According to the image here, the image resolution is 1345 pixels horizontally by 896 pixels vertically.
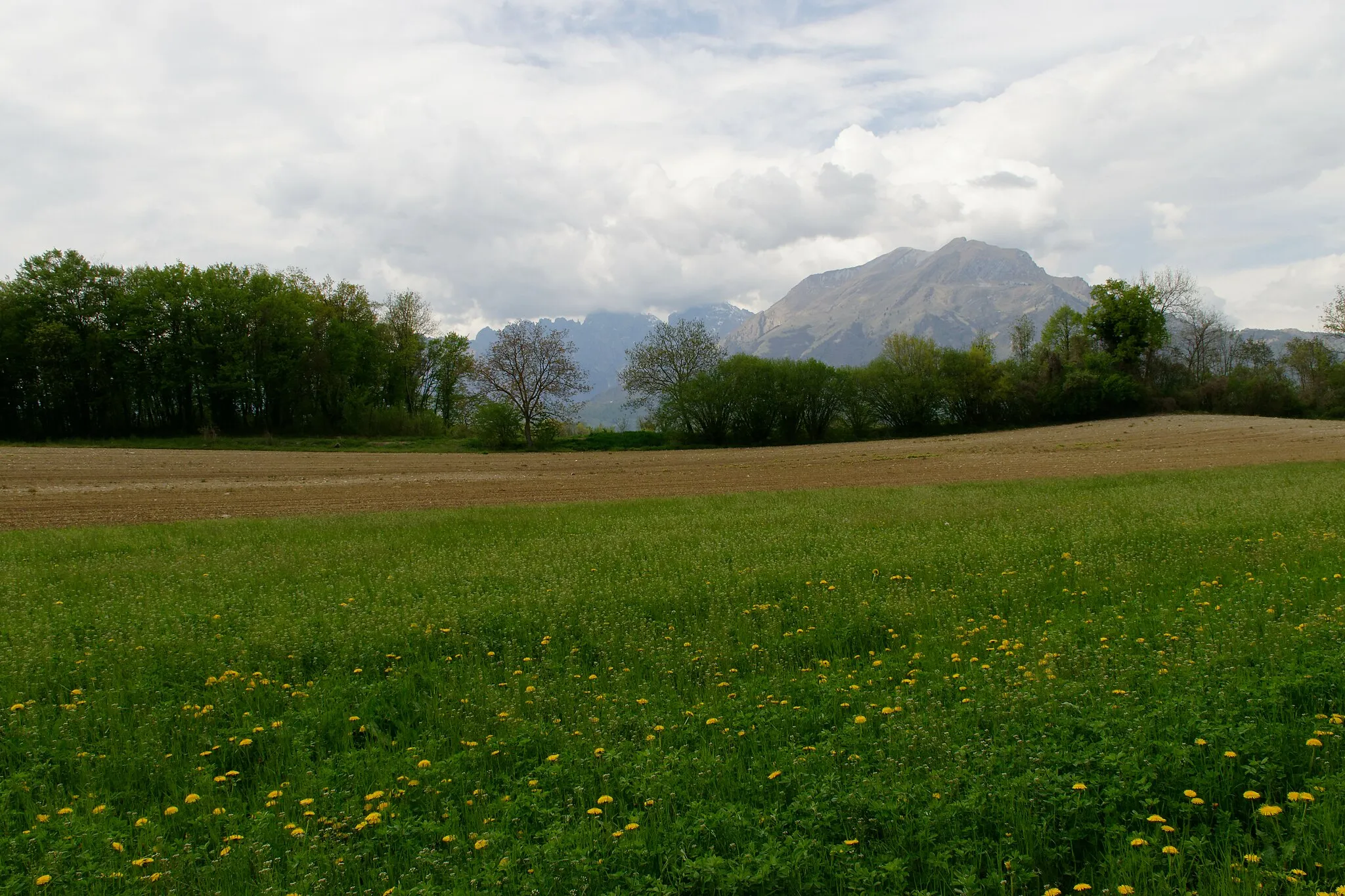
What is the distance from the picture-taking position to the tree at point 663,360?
87.4 metres

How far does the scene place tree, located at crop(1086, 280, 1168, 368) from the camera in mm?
79062

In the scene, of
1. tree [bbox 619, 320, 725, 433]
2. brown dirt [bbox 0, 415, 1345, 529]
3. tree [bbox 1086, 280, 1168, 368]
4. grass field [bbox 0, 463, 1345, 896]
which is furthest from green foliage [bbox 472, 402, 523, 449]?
tree [bbox 1086, 280, 1168, 368]

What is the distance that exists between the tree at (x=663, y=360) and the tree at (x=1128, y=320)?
4056 centimetres

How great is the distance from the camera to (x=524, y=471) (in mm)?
40250

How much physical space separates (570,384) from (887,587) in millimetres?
58544

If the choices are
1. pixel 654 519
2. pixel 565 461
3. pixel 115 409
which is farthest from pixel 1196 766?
pixel 115 409

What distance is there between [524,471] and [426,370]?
5326 centimetres

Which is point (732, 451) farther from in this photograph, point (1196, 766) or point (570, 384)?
point (1196, 766)

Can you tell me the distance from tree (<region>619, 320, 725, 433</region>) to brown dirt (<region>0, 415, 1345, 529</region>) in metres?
29.6

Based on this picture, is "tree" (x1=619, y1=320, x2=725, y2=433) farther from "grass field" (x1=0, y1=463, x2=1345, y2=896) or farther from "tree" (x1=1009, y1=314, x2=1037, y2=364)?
"grass field" (x1=0, y1=463, x2=1345, y2=896)

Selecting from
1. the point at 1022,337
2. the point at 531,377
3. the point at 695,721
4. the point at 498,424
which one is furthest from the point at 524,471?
the point at 1022,337

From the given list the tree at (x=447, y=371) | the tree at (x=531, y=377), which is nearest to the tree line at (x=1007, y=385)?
the tree at (x=531, y=377)

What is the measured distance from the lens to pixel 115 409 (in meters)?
63.5

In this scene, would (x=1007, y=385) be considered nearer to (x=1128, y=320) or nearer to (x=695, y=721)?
(x=1128, y=320)
